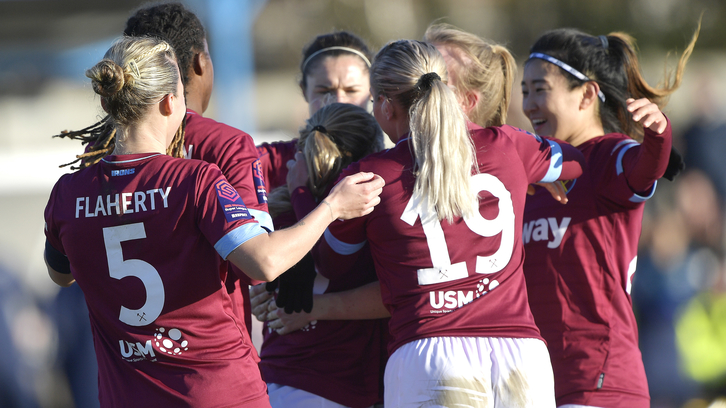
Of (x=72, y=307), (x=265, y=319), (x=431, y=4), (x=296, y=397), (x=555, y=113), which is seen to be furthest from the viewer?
(x=431, y=4)

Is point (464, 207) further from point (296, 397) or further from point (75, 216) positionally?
point (75, 216)

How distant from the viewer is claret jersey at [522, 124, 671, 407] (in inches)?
96.5

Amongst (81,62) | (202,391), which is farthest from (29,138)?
(202,391)

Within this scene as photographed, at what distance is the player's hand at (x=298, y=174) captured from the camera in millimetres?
2613

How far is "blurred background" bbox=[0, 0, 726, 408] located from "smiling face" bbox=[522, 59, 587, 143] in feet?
5.04

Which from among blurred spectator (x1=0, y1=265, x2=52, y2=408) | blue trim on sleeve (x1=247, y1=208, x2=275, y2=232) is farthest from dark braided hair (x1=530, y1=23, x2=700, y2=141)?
blurred spectator (x1=0, y1=265, x2=52, y2=408)

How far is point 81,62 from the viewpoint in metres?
11.0

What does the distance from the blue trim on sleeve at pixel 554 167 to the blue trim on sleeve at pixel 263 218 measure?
3.37 feet

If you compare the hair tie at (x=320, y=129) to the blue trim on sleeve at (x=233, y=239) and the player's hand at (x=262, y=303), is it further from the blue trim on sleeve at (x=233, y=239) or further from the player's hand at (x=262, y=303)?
the blue trim on sleeve at (x=233, y=239)

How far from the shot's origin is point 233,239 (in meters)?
1.80

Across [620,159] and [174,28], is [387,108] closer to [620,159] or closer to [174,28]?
[174,28]

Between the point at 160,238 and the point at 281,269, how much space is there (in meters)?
0.36

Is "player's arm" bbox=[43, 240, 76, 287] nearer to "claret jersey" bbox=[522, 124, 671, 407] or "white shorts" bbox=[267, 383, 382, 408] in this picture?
"white shorts" bbox=[267, 383, 382, 408]

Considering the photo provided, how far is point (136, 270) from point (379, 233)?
760 mm
